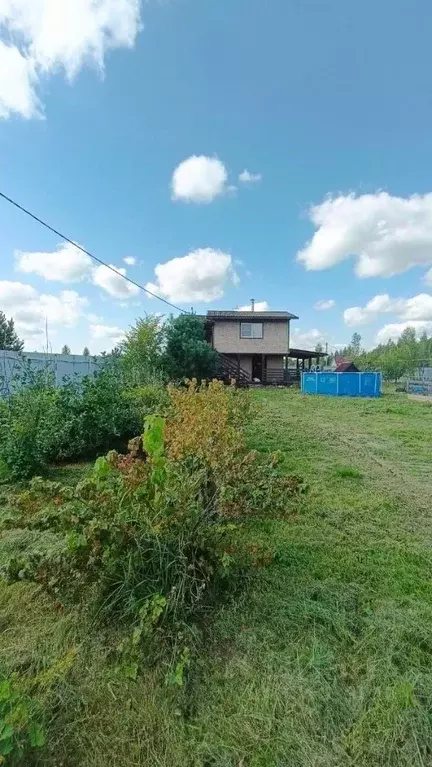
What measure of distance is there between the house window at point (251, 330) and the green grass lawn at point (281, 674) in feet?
65.0

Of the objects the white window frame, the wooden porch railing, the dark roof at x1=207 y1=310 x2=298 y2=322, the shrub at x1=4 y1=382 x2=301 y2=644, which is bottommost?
the shrub at x1=4 y1=382 x2=301 y2=644

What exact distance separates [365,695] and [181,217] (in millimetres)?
13665

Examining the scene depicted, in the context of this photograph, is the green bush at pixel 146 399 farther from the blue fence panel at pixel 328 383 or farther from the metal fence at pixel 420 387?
the metal fence at pixel 420 387

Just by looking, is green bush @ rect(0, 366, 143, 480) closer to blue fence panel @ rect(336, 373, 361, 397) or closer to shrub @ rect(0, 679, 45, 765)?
shrub @ rect(0, 679, 45, 765)

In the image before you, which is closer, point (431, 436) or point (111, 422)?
point (111, 422)

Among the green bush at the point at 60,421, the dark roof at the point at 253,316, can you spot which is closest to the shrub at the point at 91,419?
the green bush at the point at 60,421

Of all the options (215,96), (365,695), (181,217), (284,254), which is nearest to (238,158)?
(215,96)

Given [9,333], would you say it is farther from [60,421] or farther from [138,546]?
[138,546]

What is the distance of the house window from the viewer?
72.6 feet

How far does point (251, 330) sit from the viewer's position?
22188 mm

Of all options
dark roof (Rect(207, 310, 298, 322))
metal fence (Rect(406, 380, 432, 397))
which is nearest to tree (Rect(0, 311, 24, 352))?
dark roof (Rect(207, 310, 298, 322))

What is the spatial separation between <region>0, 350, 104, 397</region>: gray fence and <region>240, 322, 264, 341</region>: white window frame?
46.4 ft

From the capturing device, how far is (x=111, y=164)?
29.9 feet

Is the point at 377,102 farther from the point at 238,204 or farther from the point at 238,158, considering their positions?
the point at 238,204
